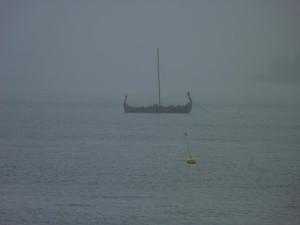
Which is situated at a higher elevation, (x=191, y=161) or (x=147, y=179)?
(x=147, y=179)

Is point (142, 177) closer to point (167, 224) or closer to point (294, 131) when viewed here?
point (167, 224)

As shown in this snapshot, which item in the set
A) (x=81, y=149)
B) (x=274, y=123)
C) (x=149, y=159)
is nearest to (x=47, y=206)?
(x=149, y=159)

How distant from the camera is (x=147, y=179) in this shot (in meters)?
8.99

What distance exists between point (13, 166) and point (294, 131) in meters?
9.78

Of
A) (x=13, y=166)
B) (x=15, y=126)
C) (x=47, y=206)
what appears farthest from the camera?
(x=15, y=126)

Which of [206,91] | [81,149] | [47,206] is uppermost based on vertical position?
[47,206]

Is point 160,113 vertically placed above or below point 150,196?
below

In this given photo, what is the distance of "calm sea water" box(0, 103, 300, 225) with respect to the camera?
6.79 metres

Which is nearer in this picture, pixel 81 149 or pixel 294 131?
pixel 81 149

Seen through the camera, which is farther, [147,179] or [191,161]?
[191,161]

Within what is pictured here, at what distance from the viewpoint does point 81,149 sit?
12.6m

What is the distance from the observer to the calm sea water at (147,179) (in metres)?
6.79

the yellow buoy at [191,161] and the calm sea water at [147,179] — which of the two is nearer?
the calm sea water at [147,179]

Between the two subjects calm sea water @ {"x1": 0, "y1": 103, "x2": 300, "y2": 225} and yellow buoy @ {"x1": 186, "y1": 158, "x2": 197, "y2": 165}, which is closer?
calm sea water @ {"x1": 0, "y1": 103, "x2": 300, "y2": 225}
